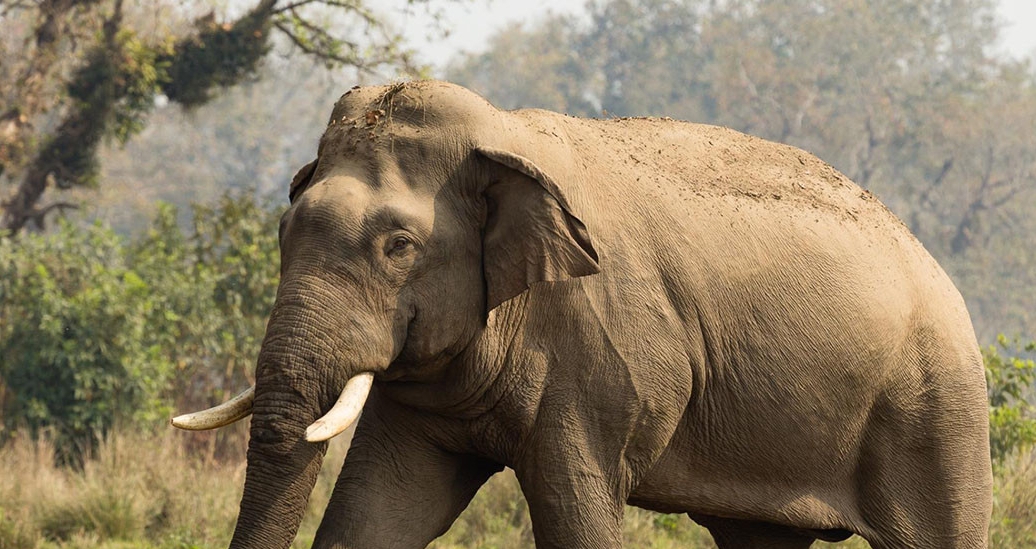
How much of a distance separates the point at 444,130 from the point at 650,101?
171 feet

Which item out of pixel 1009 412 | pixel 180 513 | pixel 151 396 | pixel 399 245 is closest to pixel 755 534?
pixel 399 245

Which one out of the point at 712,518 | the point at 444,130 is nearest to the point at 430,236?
the point at 444,130

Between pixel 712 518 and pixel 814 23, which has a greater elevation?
pixel 814 23

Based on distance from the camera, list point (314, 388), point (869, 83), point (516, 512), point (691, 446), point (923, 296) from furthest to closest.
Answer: point (869, 83) → point (516, 512) → point (923, 296) → point (691, 446) → point (314, 388)

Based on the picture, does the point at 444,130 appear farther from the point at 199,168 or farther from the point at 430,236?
the point at 199,168

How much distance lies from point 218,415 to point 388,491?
98 cm

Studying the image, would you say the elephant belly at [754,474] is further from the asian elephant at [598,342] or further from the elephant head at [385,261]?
the elephant head at [385,261]

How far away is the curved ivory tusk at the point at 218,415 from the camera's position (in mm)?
5156

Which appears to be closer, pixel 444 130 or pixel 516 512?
pixel 444 130

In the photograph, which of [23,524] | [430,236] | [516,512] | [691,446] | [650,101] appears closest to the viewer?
[430,236]

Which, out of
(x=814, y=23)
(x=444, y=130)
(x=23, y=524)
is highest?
(x=814, y=23)

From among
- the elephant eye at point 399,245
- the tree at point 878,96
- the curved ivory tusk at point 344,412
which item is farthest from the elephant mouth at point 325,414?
the tree at point 878,96

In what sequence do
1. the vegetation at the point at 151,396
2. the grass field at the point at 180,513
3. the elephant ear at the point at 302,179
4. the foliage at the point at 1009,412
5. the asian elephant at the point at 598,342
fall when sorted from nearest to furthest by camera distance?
the asian elephant at the point at 598,342, the elephant ear at the point at 302,179, the grass field at the point at 180,513, the vegetation at the point at 151,396, the foliage at the point at 1009,412

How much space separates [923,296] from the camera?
22.4 ft
